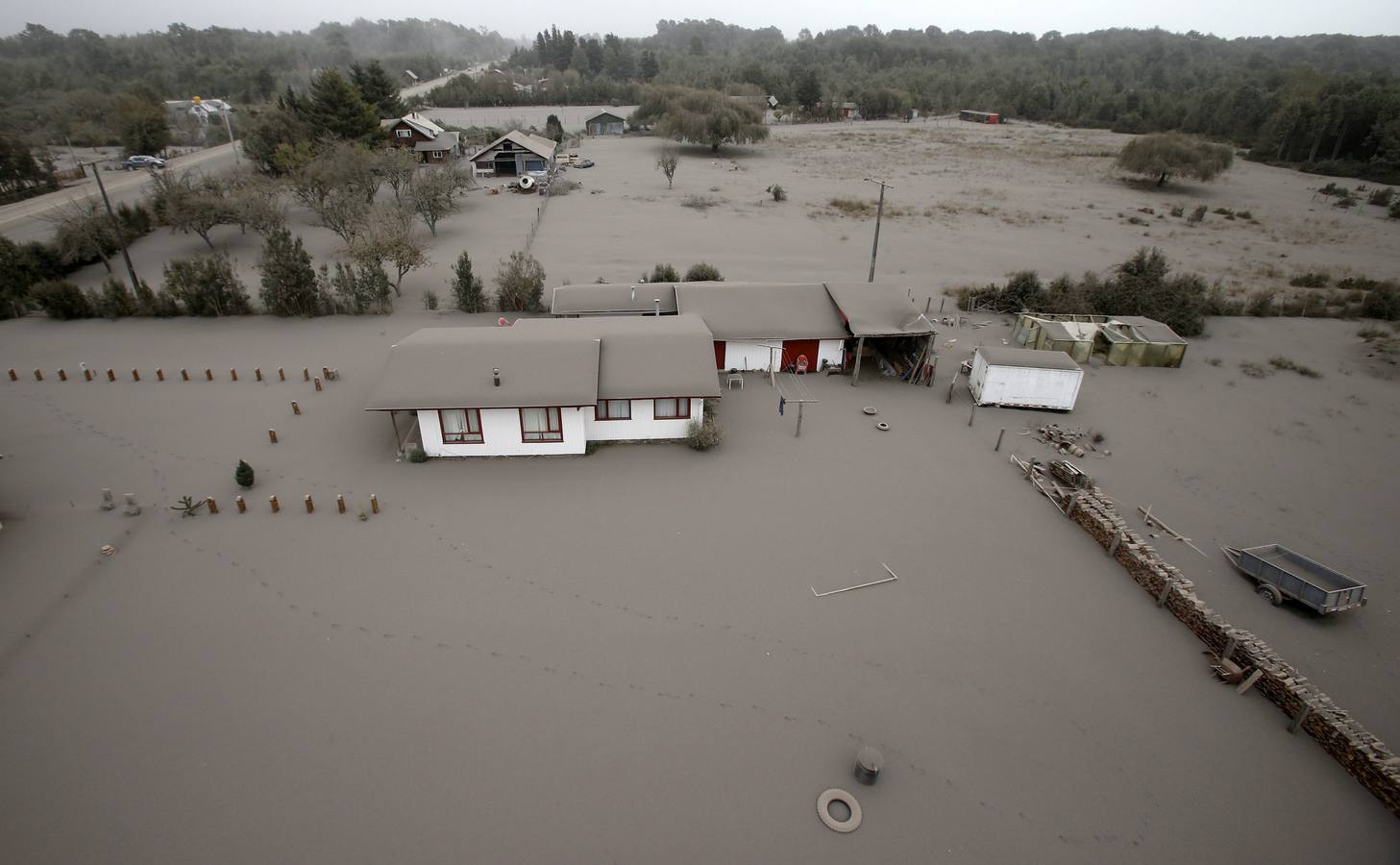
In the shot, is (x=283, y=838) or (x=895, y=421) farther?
(x=895, y=421)

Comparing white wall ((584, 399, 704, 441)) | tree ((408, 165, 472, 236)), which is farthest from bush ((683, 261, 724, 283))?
tree ((408, 165, 472, 236))

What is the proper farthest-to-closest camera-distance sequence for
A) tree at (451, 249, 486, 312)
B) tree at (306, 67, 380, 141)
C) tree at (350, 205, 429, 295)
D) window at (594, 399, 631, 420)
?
1. tree at (306, 67, 380, 141)
2. tree at (350, 205, 429, 295)
3. tree at (451, 249, 486, 312)
4. window at (594, 399, 631, 420)

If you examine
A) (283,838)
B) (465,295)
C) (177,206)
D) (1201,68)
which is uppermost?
(1201,68)

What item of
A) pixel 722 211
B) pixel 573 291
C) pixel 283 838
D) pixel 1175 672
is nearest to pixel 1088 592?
pixel 1175 672

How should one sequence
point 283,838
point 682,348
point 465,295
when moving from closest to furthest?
1. point 283,838
2. point 682,348
3. point 465,295

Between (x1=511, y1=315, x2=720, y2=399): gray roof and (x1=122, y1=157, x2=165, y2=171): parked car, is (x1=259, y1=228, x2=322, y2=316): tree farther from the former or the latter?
(x1=122, y1=157, x2=165, y2=171): parked car

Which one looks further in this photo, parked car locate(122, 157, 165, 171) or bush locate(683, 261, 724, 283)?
parked car locate(122, 157, 165, 171)

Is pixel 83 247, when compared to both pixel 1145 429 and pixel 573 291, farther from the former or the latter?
pixel 1145 429

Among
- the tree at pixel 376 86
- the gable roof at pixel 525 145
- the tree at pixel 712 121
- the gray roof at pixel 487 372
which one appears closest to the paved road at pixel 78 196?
the tree at pixel 376 86
